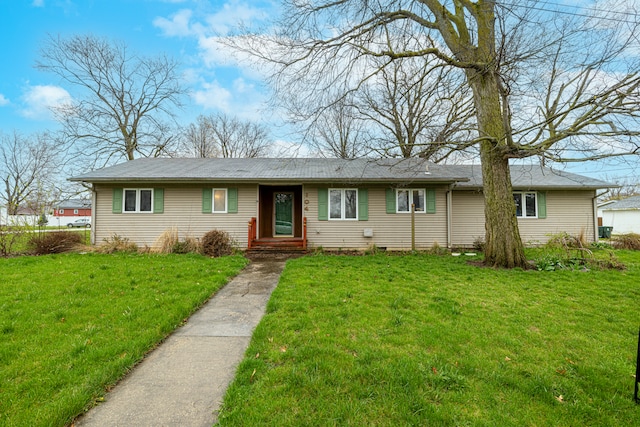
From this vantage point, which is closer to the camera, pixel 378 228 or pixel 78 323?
pixel 78 323

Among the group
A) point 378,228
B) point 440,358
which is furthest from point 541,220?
point 440,358

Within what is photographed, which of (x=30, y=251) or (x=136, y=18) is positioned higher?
(x=136, y=18)

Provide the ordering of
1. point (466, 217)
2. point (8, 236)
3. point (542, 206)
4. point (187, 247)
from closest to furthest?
point (8, 236), point (187, 247), point (466, 217), point (542, 206)

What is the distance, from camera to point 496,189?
7.35 m

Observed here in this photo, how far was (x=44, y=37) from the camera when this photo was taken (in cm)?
1534

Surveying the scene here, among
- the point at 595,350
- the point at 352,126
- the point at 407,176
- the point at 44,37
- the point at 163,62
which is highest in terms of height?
the point at 163,62

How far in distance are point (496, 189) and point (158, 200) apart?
1129 cm

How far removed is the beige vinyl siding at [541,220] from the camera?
10.9 meters

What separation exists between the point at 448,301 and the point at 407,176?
256 inches

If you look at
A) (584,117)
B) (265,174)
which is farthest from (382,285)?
(265,174)

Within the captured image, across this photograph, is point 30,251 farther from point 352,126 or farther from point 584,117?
point 352,126

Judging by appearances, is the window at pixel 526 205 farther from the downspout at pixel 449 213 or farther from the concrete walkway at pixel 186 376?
the concrete walkway at pixel 186 376

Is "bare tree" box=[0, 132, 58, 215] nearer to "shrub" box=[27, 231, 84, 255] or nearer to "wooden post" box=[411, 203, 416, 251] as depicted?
"shrub" box=[27, 231, 84, 255]

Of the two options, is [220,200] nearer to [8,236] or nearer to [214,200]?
[214,200]
